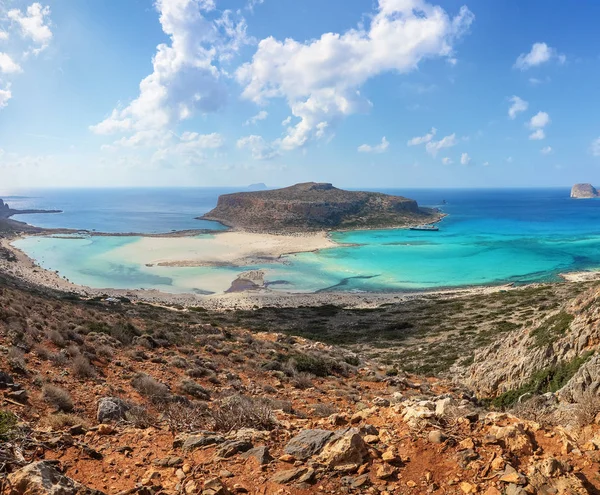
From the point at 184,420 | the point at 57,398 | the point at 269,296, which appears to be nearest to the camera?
the point at 184,420

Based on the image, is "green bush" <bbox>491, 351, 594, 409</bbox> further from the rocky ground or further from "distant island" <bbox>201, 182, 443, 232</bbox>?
"distant island" <bbox>201, 182, 443, 232</bbox>

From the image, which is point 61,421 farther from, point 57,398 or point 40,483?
point 40,483

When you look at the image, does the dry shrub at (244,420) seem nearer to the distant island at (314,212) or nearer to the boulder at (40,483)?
the boulder at (40,483)

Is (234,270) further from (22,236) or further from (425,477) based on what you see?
(22,236)

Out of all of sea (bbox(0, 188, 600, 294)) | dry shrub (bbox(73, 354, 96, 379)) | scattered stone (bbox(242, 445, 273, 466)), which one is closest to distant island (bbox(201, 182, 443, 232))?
sea (bbox(0, 188, 600, 294))

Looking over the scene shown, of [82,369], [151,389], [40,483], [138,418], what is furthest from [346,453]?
[82,369]

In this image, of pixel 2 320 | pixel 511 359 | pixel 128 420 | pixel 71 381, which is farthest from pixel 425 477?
pixel 2 320

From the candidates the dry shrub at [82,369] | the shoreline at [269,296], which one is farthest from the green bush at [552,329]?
the shoreline at [269,296]
